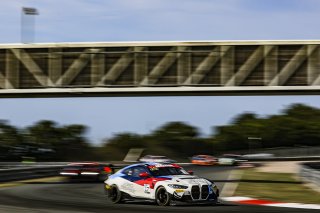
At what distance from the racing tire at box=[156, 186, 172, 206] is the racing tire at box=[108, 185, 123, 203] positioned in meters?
1.34

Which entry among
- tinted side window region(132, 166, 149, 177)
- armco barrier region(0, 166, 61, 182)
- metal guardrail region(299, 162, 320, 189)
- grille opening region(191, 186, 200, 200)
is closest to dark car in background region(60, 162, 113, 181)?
armco barrier region(0, 166, 61, 182)

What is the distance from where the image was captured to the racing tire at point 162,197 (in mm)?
14586

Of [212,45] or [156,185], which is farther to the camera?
[212,45]

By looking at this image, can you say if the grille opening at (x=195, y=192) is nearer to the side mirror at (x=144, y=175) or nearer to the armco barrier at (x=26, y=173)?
the side mirror at (x=144, y=175)

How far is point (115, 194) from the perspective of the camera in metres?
16.1

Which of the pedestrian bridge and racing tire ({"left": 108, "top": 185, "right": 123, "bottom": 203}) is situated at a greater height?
the pedestrian bridge

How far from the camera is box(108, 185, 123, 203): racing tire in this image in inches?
627

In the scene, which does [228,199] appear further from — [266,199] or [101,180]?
[101,180]

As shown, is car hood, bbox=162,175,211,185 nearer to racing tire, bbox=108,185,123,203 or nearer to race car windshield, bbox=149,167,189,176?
race car windshield, bbox=149,167,189,176

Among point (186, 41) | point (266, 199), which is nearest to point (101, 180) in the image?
point (186, 41)

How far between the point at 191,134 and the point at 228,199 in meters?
106

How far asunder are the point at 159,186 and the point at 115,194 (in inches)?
67.6

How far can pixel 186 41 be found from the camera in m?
25.2

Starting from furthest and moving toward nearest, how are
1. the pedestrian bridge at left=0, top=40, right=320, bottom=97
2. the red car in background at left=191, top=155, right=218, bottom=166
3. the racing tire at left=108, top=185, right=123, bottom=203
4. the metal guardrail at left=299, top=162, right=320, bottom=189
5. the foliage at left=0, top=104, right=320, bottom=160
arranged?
the foliage at left=0, top=104, right=320, bottom=160 → the red car in background at left=191, top=155, right=218, bottom=166 → the pedestrian bridge at left=0, top=40, right=320, bottom=97 → the metal guardrail at left=299, top=162, right=320, bottom=189 → the racing tire at left=108, top=185, right=123, bottom=203
